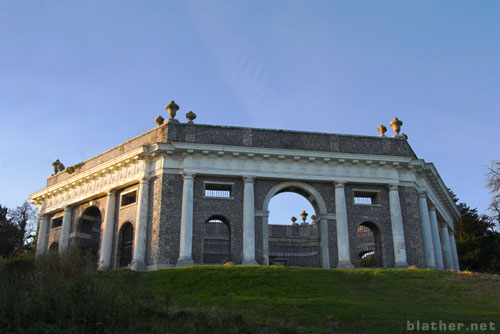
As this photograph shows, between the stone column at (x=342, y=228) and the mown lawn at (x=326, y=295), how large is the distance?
428 cm

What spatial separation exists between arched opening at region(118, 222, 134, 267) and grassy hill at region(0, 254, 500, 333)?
21.4 feet

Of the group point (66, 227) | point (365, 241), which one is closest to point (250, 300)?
point (66, 227)

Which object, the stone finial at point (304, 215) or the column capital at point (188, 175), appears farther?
the stone finial at point (304, 215)

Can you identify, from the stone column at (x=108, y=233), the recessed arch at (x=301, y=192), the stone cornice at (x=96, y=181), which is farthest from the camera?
the stone cornice at (x=96, y=181)

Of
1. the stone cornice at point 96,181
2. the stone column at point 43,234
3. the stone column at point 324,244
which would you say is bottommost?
the stone column at point 324,244

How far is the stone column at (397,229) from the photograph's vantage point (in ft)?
93.4

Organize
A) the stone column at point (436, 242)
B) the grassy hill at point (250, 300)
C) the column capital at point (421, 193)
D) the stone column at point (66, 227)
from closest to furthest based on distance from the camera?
Answer: the grassy hill at point (250, 300) → the column capital at point (421, 193) → the stone column at point (436, 242) → the stone column at point (66, 227)

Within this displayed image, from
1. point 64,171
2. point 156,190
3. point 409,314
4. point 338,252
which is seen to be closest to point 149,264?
point 156,190

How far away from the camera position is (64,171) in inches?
1422

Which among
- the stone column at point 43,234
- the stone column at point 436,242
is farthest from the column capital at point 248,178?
the stone column at point 43,234

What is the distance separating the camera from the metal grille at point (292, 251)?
38.2 m

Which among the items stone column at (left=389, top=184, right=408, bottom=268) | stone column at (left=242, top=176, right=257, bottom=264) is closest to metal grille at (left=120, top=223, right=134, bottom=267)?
stone column at (left=242, top=176, right=257, bottom=264)

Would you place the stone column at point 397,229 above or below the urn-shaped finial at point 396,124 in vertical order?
below

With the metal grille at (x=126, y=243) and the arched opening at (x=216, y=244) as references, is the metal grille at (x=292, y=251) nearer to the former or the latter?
the arched opening at (x=216, y=244)
